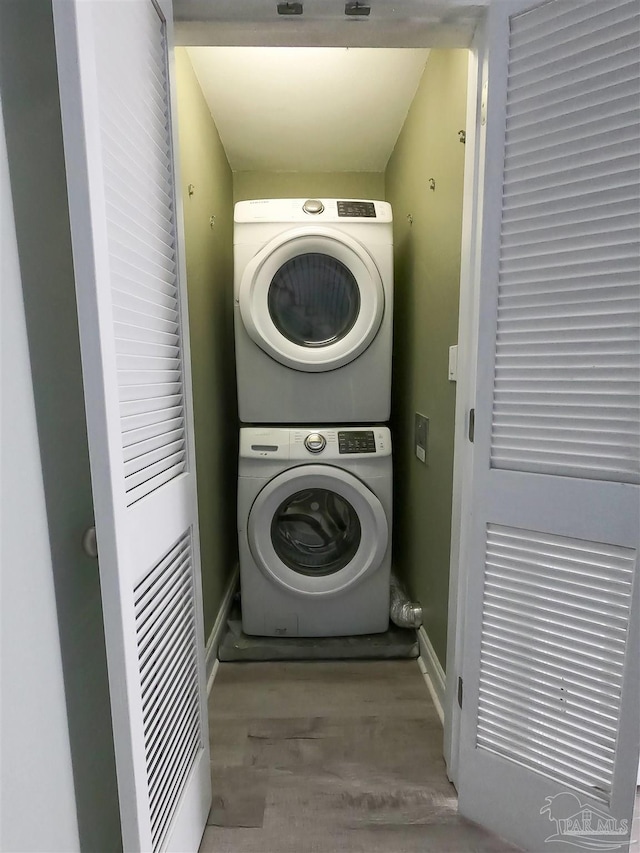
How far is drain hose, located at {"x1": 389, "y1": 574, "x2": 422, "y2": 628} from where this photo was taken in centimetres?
189

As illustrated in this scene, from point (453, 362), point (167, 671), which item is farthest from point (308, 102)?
point (167, 671)

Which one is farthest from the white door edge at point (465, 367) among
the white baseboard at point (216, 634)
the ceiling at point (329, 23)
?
the white baseboard at point (216, 634)

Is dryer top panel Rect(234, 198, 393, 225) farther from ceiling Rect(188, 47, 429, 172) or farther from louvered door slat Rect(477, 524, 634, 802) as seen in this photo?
louvered door slat Rect(477, 524, 634, 802)

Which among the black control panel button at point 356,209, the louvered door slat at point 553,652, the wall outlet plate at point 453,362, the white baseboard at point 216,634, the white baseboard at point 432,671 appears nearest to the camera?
the louvered door slat at point 553,652

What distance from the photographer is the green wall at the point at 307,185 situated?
8.48 feet

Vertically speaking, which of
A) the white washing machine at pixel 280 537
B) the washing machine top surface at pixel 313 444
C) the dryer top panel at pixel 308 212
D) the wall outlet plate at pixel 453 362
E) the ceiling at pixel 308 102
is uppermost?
the ceiling at pixel 308 102

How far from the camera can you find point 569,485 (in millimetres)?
1018

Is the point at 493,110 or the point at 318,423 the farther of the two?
the point at 318,423

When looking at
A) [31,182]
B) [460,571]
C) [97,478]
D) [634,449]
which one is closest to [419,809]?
[460,571]

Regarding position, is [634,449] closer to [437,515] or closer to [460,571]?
[460,571]

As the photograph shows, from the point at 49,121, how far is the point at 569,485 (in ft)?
3.82

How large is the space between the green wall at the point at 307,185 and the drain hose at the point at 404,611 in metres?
2.10

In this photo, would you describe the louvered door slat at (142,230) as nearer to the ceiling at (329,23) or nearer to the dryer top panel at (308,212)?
the ceiling at (329,23)

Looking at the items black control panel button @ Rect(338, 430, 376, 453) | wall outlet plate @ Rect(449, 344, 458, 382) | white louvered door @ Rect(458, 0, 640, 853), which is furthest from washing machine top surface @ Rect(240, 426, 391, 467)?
white louvered door @ Rect(458, 0, 640, 853)
